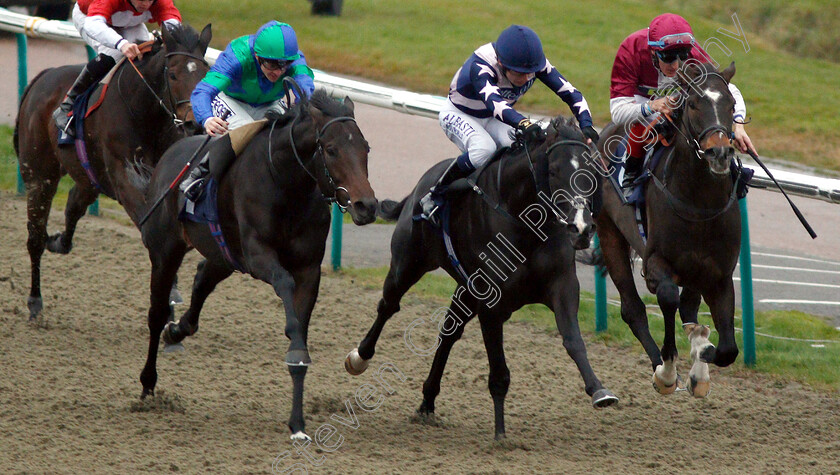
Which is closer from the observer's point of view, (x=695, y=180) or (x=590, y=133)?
(x=590, y=133)

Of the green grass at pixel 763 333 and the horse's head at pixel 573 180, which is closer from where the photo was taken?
the horse's head at pixel 573 180

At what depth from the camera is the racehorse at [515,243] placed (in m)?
4.86

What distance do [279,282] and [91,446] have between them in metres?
1.17

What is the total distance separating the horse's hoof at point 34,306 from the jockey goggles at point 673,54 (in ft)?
14.7

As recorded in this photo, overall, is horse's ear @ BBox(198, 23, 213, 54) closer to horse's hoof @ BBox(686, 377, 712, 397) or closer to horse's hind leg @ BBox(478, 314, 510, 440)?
horse's hind leg @ BBox(478, 314, 510, 440)

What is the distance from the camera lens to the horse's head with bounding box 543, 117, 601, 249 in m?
4.75

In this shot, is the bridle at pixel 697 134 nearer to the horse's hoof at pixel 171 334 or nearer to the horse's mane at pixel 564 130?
the horse's mane at pixel 564 130

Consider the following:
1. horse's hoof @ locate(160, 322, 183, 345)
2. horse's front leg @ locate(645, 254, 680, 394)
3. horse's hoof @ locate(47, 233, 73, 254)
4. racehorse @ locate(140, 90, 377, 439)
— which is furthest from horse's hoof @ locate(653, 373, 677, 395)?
horse's hoof @ locate(47, 233, 73, 254)

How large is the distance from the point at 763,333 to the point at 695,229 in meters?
2.40

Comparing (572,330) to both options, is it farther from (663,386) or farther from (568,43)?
(568,43)

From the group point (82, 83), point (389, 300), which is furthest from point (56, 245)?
point (389, 300)

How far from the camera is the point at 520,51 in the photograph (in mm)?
5496

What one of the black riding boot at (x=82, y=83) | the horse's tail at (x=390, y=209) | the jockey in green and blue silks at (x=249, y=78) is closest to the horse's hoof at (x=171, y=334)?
the jockey in green and blue silks at (x=249, y=78)

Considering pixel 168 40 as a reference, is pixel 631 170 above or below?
below
